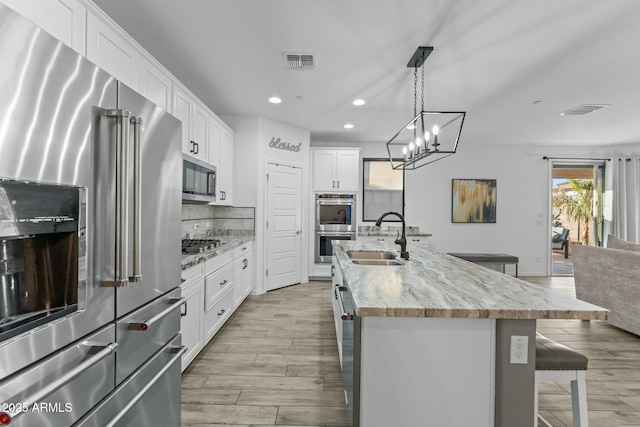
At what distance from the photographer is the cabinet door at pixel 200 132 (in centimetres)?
320

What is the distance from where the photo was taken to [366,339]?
133 cm

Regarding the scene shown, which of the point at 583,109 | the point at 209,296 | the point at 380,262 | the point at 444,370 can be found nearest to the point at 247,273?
the point at 209,296

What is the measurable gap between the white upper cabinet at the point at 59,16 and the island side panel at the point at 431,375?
6.52 feet

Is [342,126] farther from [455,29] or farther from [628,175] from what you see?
[628,175]

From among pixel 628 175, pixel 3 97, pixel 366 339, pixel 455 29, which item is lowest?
pixel 366 339

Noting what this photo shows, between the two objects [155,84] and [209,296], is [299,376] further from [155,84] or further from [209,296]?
[155,84]

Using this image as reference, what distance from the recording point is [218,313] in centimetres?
310

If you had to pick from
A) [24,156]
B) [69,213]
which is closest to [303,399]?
[69,213]

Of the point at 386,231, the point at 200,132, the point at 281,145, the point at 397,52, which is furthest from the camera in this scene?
the point at 386,231

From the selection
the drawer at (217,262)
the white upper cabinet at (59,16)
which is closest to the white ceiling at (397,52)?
the white upper cabinet at (59,16)

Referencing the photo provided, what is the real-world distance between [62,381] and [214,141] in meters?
3.28

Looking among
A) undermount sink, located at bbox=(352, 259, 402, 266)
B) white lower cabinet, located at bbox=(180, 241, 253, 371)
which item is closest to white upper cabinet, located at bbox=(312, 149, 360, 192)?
white lower cabinet, located at bbox=(180, 241, 253, 371)

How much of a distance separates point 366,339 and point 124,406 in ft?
3.12

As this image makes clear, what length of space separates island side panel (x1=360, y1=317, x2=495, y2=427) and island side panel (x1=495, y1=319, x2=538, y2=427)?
41 mm
